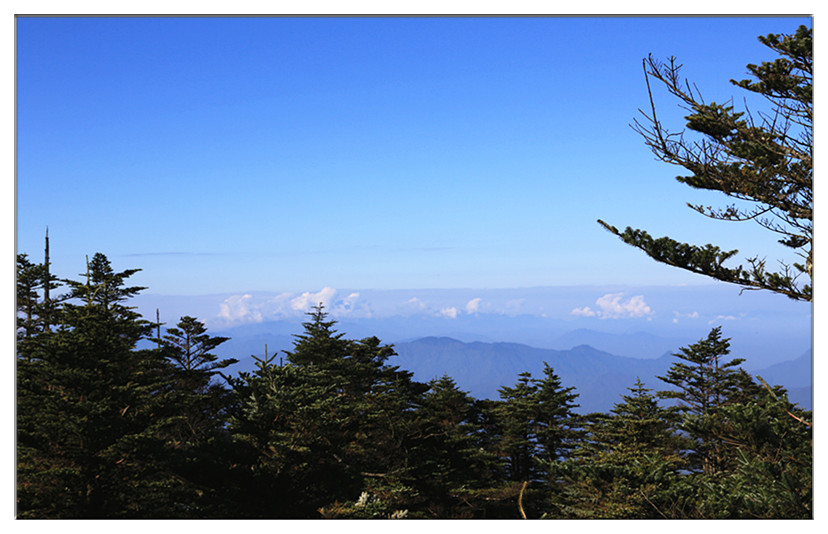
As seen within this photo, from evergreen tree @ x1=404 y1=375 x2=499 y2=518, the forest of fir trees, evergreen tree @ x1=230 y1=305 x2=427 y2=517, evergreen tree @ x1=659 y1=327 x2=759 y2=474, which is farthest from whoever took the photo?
evergreen tree @ x1=659 y1=327 x2=759 y2=474

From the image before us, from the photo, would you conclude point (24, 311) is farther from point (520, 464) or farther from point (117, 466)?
point (520, 464)

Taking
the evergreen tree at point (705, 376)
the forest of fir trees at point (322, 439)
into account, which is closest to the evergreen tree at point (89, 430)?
the forest of fir trees at point (322, 439)

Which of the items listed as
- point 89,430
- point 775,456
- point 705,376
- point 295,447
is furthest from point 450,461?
point 775,456

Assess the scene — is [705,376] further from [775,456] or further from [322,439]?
[775,456]

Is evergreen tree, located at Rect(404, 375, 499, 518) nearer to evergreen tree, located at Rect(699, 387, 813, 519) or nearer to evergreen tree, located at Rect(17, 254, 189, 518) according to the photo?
evergreen tree, located at Rect(17, 254, 189, 518)

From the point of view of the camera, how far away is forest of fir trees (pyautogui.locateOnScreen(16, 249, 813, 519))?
224 inches

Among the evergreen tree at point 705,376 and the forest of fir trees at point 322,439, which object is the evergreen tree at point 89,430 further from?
the evergreen tree at point 705,376

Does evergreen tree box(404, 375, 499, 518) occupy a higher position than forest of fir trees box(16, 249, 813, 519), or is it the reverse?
forest of fir trees box(16, 249, 813, 519)

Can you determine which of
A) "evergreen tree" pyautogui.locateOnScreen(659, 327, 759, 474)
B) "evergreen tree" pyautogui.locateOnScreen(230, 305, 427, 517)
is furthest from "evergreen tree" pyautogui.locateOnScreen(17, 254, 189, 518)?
"evergreen tree" pyautogui.locateOnScreen(659, 327, 759, 474)

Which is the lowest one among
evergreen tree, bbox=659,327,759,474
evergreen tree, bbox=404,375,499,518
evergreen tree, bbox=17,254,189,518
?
evergreen tree, bbox=404,375,499,518
